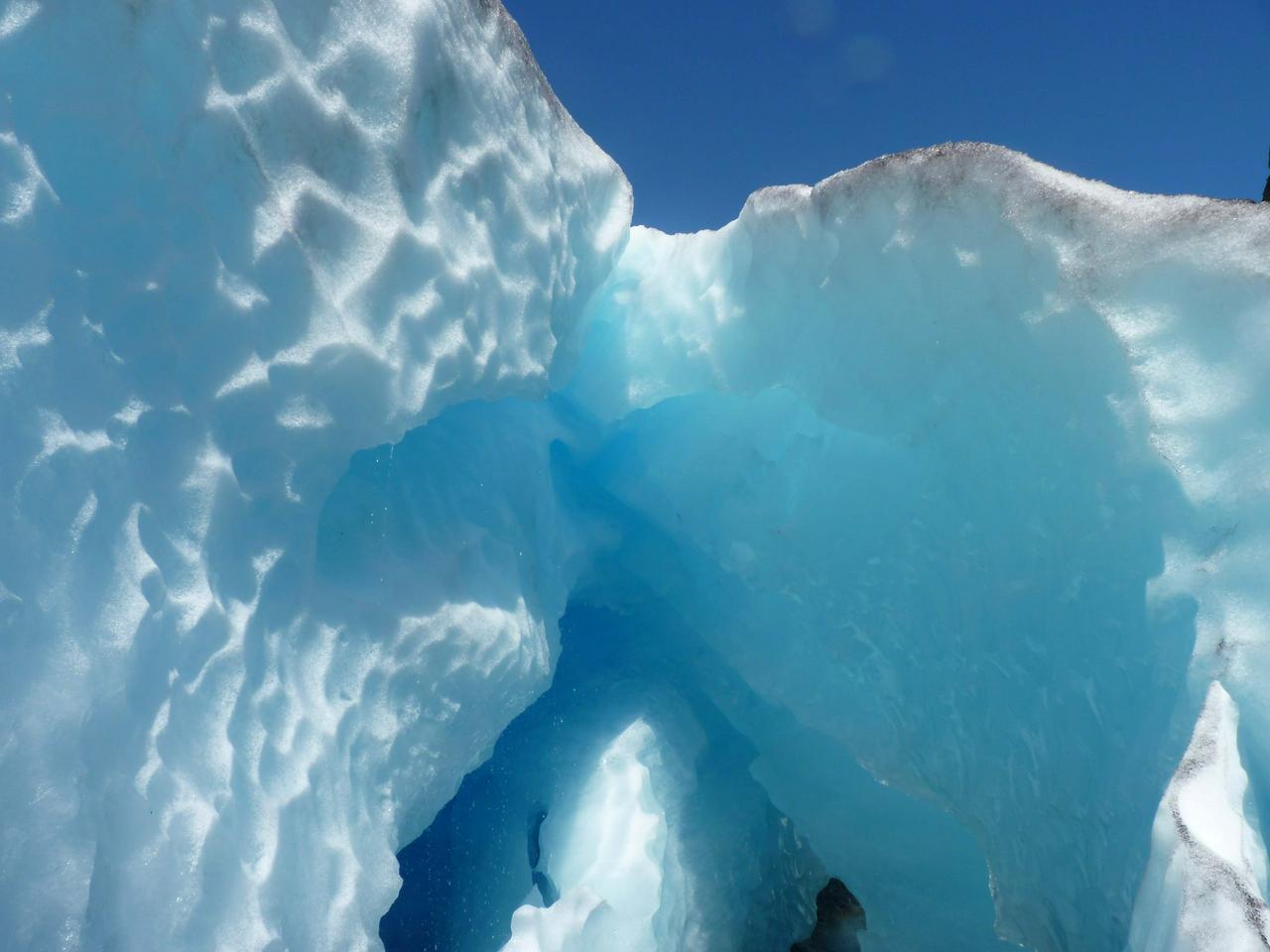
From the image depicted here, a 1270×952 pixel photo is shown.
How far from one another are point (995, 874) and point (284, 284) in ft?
9.04

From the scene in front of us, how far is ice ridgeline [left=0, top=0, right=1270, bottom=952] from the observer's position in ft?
5.42

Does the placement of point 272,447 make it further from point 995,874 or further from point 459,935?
point 995,874

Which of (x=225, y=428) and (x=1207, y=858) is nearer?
(x=1207, y=858)

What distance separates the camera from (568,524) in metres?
3.43

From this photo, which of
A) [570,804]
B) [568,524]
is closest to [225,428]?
[568,524]

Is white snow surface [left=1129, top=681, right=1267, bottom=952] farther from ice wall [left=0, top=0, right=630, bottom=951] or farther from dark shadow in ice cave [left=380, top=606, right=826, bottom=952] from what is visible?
dark shadow in ice cave [left=380, top=606, right=826, bottom=952]

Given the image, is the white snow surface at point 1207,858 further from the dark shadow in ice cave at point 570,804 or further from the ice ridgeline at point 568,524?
the dark shadow in ice cave at point 570,804

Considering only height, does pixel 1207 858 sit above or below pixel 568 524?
below

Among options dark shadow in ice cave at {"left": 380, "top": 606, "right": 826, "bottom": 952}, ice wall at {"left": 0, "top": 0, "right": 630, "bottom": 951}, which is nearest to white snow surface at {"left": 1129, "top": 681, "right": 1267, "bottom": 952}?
ice wall at {"left": 0, "top": 0, "right": 630, "bottom": 951}

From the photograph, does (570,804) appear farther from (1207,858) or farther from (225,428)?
(1207,858)

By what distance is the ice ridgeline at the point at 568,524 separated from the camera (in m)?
1.65

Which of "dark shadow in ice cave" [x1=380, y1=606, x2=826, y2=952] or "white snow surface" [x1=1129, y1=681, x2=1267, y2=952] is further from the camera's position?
"dark shadow in ice cave" [x1=380, y1=606, x2=826, y2=952]

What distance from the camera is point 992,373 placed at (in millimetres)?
2672

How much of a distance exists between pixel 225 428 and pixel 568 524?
1.70m
